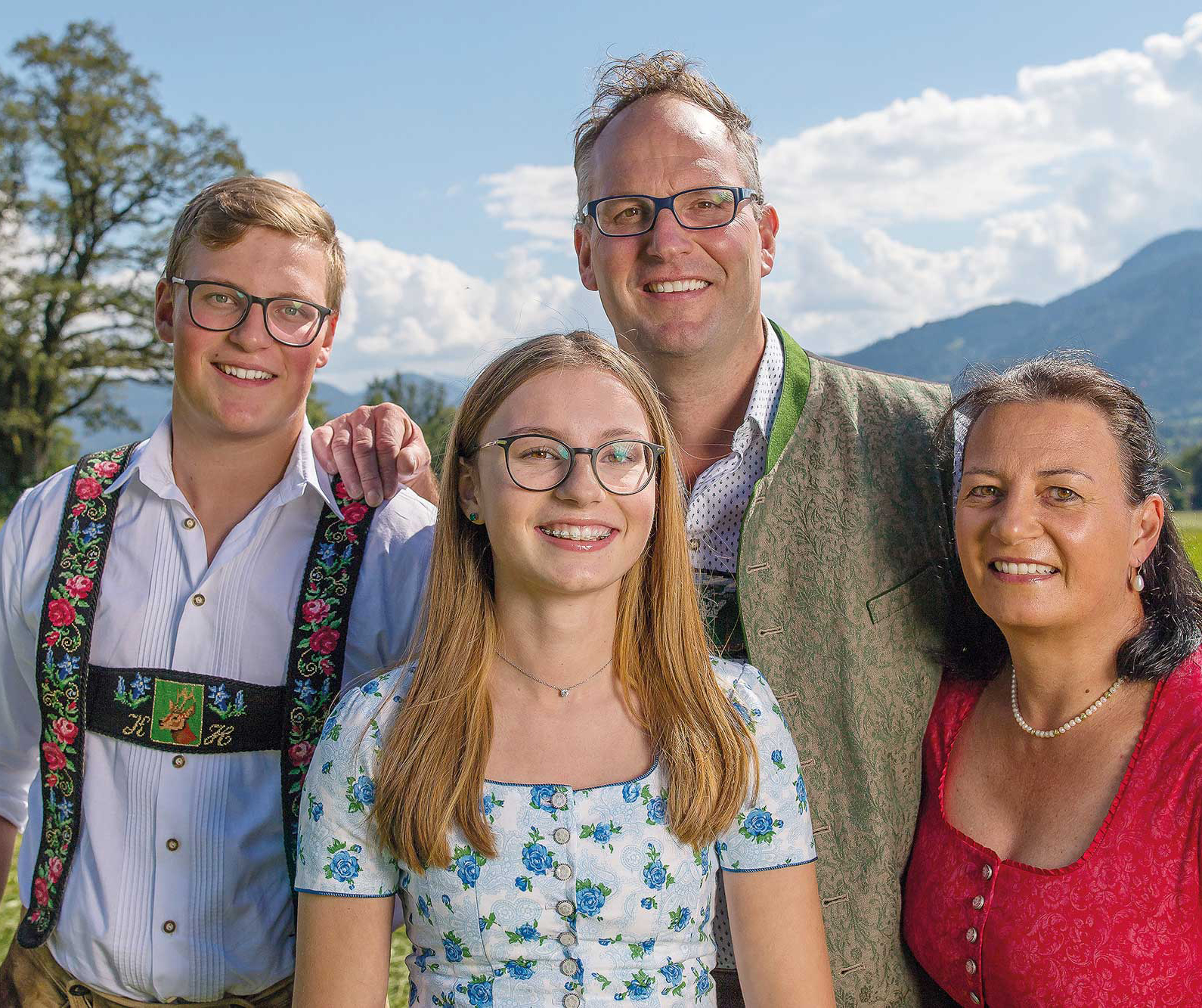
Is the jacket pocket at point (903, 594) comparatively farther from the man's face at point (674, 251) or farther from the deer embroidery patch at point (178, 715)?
the deer embroidery patch at point (178, 715)

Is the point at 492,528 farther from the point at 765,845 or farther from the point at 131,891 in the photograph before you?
the point at 131,891

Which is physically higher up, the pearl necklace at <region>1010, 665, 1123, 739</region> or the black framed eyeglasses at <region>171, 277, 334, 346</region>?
the black framed eyeglasses at <region>171, 277, 334, 346</region>

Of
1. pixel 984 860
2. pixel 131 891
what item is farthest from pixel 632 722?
pixel 131 891

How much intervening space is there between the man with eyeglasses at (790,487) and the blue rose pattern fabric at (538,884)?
462 millimetres

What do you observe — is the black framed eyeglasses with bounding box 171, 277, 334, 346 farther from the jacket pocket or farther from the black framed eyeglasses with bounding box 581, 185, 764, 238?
the jacket pocket

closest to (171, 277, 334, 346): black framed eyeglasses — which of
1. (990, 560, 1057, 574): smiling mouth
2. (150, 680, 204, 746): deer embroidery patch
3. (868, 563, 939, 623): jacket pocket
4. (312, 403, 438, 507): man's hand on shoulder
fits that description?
(312, 403, 438, 507): man's hand on shoulder

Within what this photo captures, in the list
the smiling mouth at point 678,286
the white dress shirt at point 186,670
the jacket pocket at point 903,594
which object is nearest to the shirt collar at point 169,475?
the white dress shirt at point 186,670

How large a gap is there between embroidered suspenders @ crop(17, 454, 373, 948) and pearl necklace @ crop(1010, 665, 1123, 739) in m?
1.37

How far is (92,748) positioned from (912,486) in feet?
5.81

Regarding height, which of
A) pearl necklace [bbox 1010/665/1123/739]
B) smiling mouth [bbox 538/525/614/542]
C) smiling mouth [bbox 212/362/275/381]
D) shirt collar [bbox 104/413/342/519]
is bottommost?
pearl necklace [bbox 1010/665/1123/739]

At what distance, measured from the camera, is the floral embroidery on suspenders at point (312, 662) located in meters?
2.18

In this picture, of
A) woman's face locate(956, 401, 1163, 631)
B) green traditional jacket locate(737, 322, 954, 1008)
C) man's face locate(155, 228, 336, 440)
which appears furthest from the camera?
green traditional jacket locate(737, 322, 954, 1008)

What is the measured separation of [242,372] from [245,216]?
0.31m

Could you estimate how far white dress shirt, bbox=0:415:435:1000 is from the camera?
2.18m
